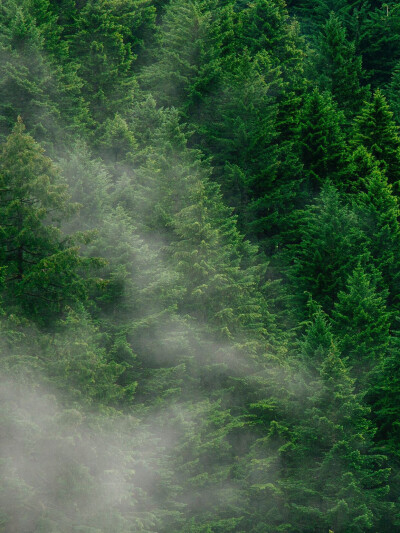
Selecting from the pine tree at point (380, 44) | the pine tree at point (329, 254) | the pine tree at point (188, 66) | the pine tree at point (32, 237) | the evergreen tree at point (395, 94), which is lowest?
the pine tree at point (32, 237)

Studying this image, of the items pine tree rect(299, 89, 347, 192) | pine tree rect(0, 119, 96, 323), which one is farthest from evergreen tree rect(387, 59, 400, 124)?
pine tree rect(0, 119, 96, 323)

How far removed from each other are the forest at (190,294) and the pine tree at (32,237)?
0.21 ft

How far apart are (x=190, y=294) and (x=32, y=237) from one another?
7743mm

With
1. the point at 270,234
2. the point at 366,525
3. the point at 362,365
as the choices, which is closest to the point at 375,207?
the point at 270,234

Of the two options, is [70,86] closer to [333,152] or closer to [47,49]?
[47,49]

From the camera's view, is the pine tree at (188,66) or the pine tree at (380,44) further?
the pine tree at (380,44)

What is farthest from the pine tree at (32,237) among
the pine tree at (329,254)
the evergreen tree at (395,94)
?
the evergreen tree at (395,94)

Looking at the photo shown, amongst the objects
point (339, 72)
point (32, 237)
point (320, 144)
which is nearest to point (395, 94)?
point (339, 72)

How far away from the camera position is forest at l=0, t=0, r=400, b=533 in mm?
21453

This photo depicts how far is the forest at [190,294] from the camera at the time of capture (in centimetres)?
2145

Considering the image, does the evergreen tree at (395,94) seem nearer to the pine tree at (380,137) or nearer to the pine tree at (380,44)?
the pine tree at (380,44)

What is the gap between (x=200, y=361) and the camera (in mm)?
28891

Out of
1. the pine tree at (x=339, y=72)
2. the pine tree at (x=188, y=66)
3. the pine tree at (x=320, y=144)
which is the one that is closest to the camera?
the pine tree at (x=320, y=144)

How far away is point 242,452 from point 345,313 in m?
6.93
